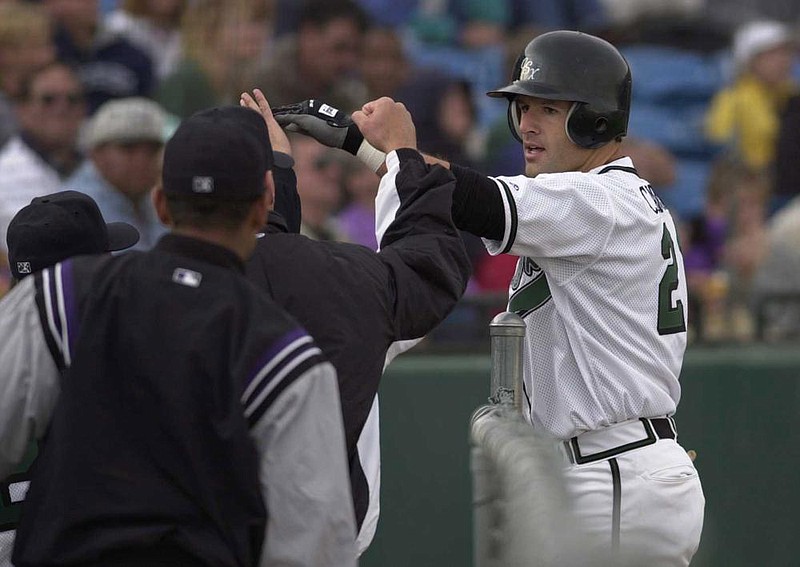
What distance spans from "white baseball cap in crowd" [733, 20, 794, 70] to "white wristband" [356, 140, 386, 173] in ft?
24.0

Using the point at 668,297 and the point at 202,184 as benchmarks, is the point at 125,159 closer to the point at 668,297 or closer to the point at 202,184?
the point at 668,297

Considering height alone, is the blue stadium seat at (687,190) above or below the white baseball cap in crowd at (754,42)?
below

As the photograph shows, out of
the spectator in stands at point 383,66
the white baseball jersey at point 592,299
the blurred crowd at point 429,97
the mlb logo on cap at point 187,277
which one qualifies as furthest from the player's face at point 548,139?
the spectator in stands at point 383,66

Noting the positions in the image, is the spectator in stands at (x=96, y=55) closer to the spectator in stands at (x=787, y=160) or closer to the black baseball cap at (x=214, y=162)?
the spectator in stands at (x=787, y=160)

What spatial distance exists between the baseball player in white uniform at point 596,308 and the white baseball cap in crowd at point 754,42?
6706 millimetres

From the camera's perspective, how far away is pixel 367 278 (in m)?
3.44

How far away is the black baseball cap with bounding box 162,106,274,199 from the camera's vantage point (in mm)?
2840

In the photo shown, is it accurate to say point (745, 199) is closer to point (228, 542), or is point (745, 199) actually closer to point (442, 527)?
point (442, 527)

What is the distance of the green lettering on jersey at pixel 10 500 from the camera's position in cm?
356

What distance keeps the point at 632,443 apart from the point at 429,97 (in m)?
5.04

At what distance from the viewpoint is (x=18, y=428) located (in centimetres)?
283

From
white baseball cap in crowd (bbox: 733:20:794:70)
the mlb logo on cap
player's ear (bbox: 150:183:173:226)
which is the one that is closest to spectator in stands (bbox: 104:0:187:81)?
white baseball cap in crowd (bbox: 733:20:794:70)

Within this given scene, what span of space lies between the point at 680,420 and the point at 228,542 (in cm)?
474

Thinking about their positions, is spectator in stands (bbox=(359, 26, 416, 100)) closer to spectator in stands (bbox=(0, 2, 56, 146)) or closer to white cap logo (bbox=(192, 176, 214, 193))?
spectator in stands (bbox=(0, 2, 56, 146))
